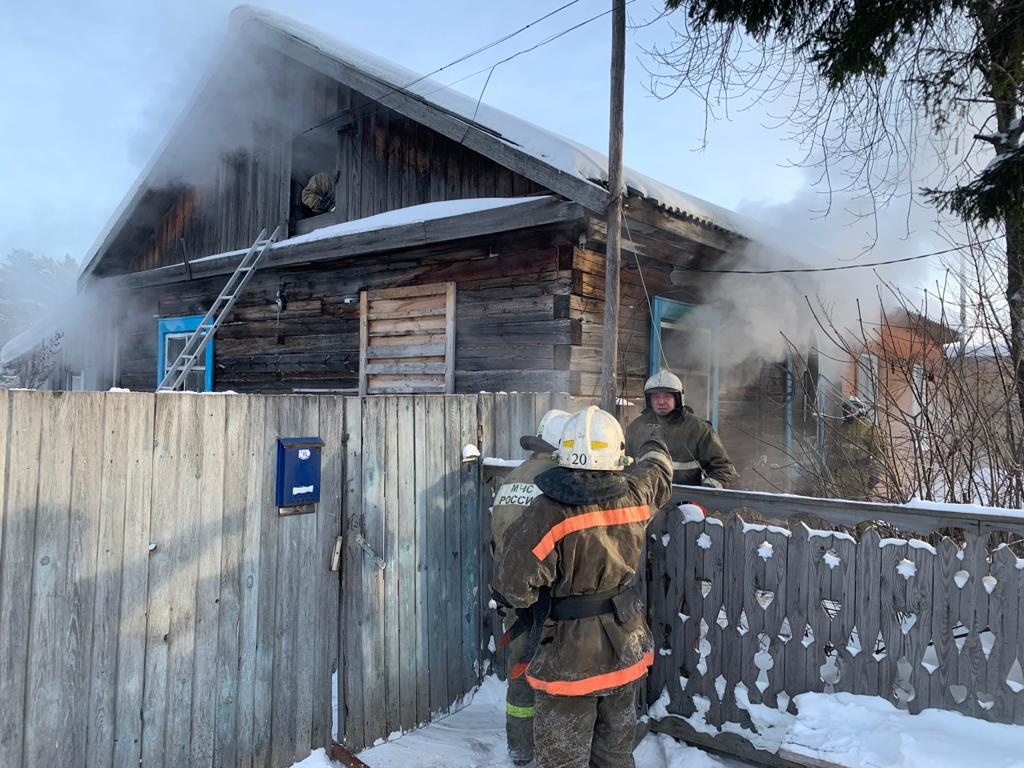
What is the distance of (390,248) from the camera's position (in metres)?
7.06

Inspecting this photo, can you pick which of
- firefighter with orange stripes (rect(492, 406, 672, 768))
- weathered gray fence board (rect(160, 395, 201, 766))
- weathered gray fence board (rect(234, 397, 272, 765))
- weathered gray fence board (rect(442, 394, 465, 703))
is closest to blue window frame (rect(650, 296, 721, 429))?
weathered gray fence board (rect(442, 394, 465, 703))

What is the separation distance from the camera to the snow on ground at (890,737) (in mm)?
2562

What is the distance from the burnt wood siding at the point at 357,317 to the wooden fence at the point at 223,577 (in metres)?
2.18

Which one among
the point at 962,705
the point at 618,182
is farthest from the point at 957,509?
the point at 618,182

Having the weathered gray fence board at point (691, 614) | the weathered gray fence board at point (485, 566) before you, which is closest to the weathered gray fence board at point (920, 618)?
the weathered gray fence board at point (691, 614)

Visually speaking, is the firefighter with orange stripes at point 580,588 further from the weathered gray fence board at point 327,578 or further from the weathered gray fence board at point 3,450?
the weathered gray fence board at point 3,450

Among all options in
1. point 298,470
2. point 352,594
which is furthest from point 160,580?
point 352,594

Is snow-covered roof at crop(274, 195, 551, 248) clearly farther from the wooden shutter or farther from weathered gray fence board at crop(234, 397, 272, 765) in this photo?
weathered gray fence board at crop(234, 397, 272, 765)

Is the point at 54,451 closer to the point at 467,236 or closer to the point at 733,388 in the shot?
the point at 467,236

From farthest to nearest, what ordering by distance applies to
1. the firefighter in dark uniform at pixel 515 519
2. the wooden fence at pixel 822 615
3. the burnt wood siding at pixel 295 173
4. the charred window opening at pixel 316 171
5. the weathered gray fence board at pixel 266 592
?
the charred window opening at pixel 316 171, the burnt wood siding at pixel 295 173, the firefighter in dark uniform at pixel 515 519, the weathered gray fence board at pixel 266 592, the wooden fence at pixel 822 615

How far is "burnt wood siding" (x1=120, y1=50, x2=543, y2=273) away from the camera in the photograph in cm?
734

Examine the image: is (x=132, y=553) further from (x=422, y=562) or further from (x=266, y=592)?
(x=422, y=562)

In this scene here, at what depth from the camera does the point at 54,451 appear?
8.24 ft

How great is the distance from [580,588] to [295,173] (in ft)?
27.8
